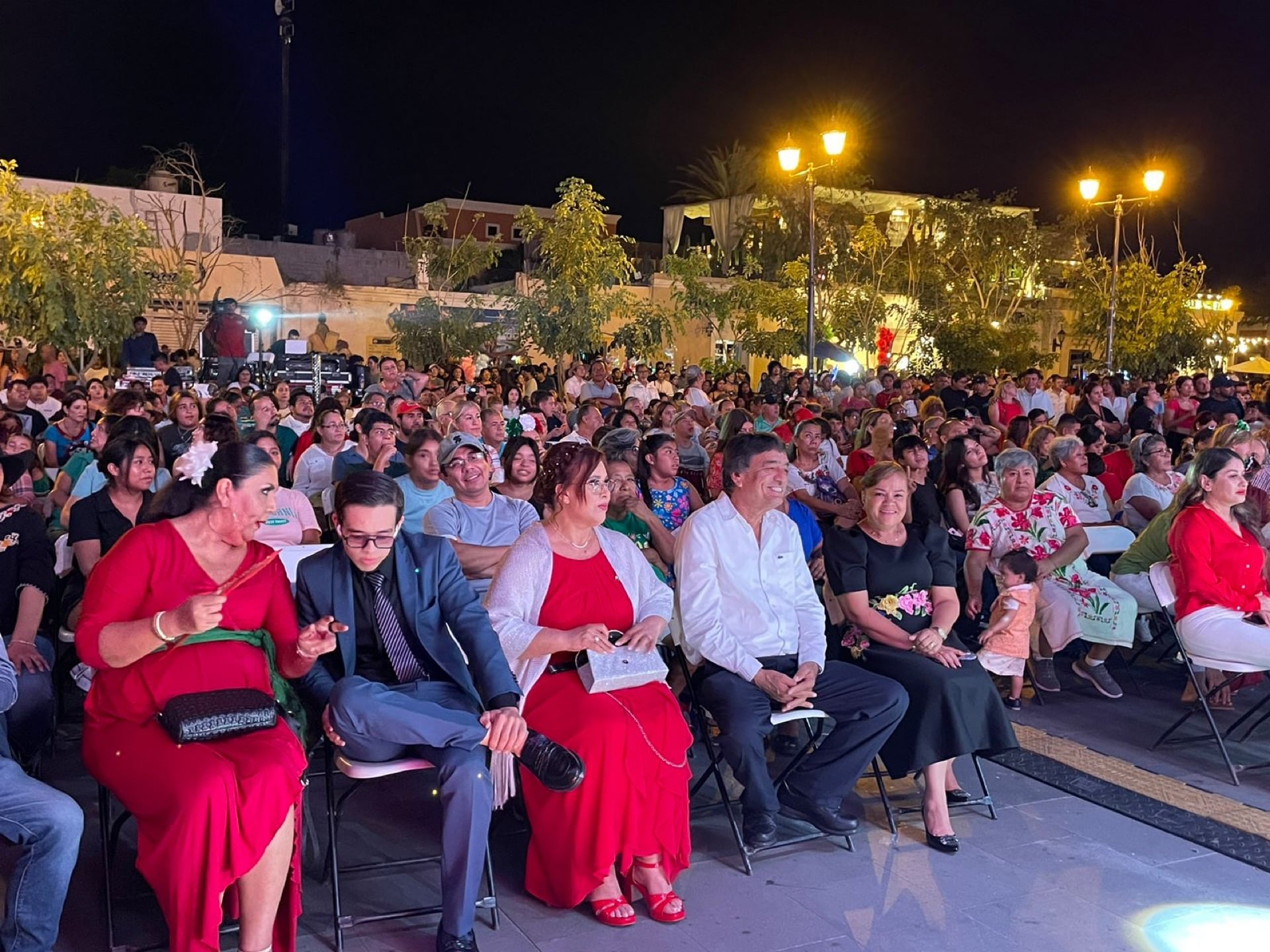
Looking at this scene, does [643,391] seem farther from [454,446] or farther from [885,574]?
[885,574]

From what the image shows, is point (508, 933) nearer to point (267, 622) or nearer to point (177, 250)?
point (267, 622)

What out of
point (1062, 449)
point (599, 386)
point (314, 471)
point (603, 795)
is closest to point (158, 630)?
point (603, 795)

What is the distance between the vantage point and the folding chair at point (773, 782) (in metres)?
4.23

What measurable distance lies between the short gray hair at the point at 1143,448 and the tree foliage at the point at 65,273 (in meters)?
12.9

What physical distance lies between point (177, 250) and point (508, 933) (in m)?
23.2

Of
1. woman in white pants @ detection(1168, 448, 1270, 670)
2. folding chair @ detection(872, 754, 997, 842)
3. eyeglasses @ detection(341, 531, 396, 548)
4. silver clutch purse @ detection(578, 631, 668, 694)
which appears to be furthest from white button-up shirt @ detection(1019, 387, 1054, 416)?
eyeglasses @ detection(341, 531, 396, 548)

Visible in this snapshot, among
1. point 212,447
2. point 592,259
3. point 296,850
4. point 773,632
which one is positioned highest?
point 592,259

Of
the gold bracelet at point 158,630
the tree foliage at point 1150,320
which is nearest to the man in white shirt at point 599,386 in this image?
the gold bracelet at point 158,630

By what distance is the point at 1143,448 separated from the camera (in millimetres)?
7809

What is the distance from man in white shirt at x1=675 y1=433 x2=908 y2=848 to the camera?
4.29 metres

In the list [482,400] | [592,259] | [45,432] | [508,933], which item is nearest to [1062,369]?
[592,259]

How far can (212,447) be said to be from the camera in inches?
145

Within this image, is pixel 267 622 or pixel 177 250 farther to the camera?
pixel 177 250

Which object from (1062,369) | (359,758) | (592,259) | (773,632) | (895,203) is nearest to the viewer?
(359,758)
